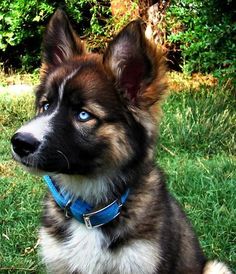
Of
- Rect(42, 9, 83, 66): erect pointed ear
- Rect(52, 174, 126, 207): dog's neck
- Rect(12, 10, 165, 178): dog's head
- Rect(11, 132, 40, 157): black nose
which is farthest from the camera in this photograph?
Rect(42, 9, 83, 66): erect pointed ear

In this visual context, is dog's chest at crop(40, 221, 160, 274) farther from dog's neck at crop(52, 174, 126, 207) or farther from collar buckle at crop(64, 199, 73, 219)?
dog's neck at crop(52, 174, 126, 207)

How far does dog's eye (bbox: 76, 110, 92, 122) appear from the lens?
335cm

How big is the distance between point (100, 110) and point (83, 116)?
0.11 m

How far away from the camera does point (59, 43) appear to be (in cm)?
378

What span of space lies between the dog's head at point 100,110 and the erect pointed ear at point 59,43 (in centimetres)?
16

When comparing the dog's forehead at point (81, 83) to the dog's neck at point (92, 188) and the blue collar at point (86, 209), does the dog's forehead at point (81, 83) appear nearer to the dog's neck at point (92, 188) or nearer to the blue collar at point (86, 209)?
the dog's neck at point (92, 188)

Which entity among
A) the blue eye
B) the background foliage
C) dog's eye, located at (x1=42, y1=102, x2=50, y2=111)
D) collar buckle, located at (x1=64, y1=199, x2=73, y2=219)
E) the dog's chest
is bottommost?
the background foliage

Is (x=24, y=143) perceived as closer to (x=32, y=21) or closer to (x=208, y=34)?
(x=208, y=34)

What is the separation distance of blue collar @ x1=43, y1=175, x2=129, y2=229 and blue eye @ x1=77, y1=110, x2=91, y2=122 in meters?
0.61

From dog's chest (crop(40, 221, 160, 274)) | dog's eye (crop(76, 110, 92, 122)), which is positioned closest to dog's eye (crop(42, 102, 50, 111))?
dog's eye (crop(76, 110, 92, 122))

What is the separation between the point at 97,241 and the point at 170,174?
260 centimetres

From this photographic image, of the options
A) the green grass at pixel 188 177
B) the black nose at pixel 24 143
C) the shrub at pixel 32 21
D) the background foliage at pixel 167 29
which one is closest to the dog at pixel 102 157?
the black nose at pixel 24 143

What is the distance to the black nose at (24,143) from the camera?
3.09 metres

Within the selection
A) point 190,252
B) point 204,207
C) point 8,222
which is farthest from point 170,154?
point 190,252
